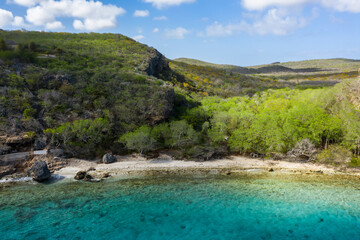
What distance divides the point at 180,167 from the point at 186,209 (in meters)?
13.7

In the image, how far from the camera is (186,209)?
74.7 ft

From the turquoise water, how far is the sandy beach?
3551 millimetres

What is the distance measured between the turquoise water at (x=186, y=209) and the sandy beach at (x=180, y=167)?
3.55m

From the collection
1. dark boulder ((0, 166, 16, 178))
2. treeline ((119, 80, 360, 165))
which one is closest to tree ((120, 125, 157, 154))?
A: treeline ((119, 80, 360, 165))

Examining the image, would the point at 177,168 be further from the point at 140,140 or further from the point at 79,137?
the point at 79,137

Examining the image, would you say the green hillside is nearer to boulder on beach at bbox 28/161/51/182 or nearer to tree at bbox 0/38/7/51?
tree at bbox 0/38/7/51

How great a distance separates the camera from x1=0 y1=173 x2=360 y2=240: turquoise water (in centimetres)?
1883

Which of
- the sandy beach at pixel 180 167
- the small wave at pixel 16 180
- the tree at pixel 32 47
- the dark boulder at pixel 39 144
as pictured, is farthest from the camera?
the tree at pixel 32 47

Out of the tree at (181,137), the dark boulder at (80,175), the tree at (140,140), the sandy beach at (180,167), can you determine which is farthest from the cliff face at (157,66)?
the dark boulder at (80,175)

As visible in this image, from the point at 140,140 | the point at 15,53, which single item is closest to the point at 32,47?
the point at 15,53

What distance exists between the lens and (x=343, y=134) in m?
34.9

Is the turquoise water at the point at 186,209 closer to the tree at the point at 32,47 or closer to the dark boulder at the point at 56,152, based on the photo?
the dark boulder at the point at 56,152

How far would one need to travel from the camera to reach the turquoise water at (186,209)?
18.8 metres

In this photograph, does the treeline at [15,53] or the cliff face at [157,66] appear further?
the cliff face at [157,66]
